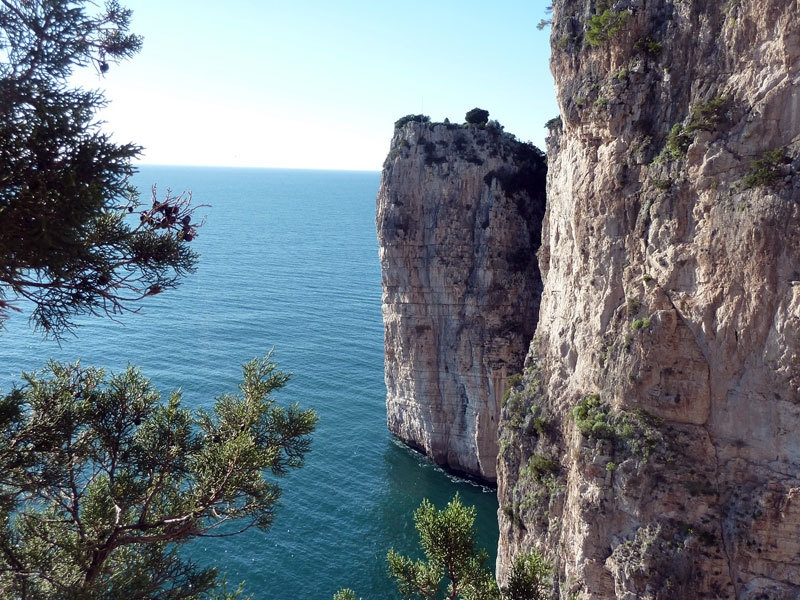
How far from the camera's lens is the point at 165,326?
56656 mm

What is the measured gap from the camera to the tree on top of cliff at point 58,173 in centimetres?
752

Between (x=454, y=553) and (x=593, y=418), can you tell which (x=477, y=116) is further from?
(x=454, y=553)

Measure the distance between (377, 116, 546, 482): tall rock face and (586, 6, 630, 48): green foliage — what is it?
577 inches

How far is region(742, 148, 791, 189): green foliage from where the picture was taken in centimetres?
1477

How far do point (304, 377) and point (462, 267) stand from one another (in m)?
18.7

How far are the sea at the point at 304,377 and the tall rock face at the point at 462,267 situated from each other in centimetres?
434

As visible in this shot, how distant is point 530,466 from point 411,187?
19654mm

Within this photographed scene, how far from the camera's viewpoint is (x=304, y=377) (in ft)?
155

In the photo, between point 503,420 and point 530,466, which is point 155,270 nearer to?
point 530,466

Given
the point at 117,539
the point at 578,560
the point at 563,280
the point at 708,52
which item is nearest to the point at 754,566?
the point at 578,560

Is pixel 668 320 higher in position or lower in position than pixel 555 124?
lower

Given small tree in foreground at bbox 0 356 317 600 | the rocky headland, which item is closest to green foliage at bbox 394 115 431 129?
the rocky headland

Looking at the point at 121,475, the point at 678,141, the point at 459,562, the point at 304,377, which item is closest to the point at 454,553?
the point at 459,562

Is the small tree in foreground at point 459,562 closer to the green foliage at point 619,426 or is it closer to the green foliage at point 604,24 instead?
the green foliage at point 619,426
